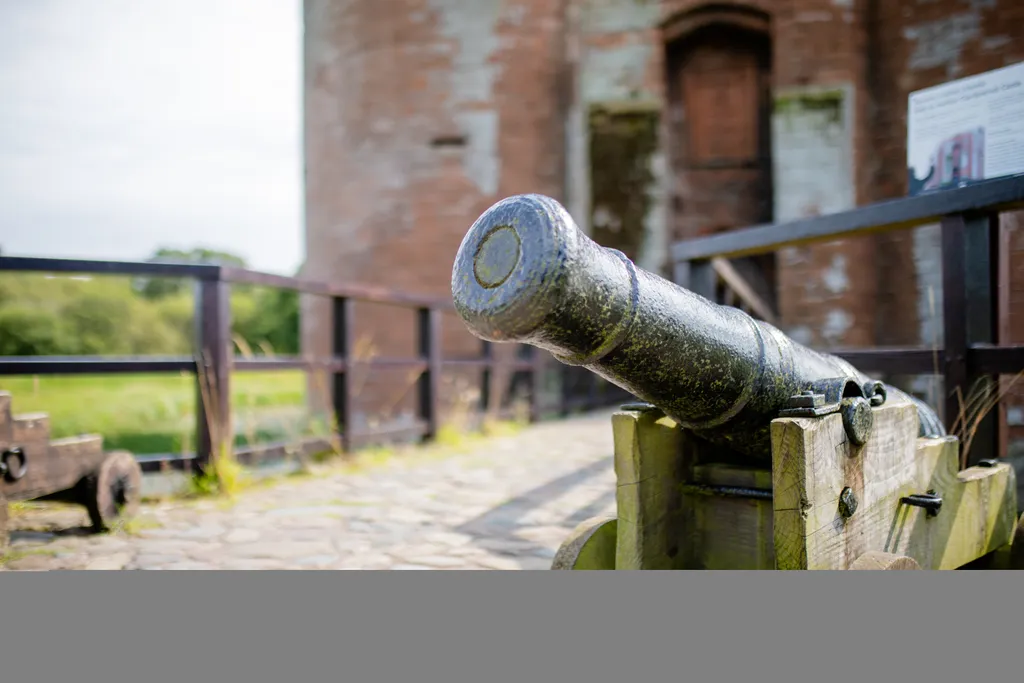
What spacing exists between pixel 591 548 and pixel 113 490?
77.2 inches

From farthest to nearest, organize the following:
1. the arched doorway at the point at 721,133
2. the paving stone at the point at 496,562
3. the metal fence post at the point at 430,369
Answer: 1. the arched doorway at the point at 721,133
2. the metal fence post at the point at 430,369
3. the paving stone at the point at 496,562

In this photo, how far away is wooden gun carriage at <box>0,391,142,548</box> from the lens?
2473 millimetres

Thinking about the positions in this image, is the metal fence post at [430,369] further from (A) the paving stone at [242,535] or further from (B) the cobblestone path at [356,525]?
(A) the paving stone at [242,535]

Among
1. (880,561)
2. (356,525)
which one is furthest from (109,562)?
(880,561)

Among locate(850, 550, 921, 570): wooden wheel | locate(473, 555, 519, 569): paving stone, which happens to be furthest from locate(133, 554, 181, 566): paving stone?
locate(850, 550, 921, 570): wooden wheel

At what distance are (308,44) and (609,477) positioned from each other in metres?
8.01

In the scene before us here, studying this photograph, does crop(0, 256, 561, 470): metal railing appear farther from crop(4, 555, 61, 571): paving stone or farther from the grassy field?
crop(4, 555, 61, 571): paving stone

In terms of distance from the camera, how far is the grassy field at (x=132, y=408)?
11.6ft

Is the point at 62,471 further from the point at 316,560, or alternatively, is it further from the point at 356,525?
the point at 356,525

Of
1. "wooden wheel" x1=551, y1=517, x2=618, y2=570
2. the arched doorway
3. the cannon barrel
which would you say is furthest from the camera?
the arched doorway

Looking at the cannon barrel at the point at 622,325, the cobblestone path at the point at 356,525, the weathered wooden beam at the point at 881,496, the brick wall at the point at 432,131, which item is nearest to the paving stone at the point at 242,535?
the cobblestone path at the point at 356,525

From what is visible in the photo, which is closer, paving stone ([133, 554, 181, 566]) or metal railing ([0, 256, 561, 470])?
paving stone ([133, 554, 181, 566])

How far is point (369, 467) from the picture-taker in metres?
4.66

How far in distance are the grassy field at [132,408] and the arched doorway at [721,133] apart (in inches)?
205
